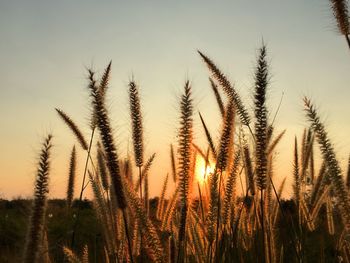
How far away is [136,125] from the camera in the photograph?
3.45 metres

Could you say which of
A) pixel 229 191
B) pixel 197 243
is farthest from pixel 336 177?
pixel 197 243

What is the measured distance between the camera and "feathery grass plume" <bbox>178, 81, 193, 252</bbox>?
2.81 m

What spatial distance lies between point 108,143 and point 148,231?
0.55 m

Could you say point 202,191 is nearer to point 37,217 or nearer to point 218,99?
point 218,99

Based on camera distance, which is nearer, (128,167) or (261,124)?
(261,124)

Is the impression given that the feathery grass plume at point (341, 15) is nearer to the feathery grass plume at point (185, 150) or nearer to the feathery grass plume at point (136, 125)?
the feathery grass plume at point (185, 150)

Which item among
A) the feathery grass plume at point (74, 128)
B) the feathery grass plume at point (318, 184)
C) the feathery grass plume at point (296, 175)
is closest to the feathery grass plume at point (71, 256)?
the feathery grass plume at point (74, 128)

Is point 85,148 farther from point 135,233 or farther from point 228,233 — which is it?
point 228,233

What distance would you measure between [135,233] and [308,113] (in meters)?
1.49

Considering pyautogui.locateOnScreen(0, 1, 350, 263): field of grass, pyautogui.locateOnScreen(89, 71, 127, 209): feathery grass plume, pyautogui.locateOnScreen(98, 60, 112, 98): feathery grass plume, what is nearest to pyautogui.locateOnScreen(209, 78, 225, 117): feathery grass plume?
pyautogui.locateOnScreen(0, 1, 350, 263): field of grass

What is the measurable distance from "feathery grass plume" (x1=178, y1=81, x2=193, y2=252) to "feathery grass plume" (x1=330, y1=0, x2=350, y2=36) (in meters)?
0.94

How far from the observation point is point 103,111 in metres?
2.40

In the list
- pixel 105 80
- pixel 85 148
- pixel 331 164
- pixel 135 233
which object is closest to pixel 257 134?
pixel 331 164

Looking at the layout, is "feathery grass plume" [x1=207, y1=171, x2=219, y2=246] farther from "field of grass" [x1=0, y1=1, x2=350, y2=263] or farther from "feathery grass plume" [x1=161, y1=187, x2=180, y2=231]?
"feathery grass plume" [x1=161, y1=187, x2=180, y2=231]
